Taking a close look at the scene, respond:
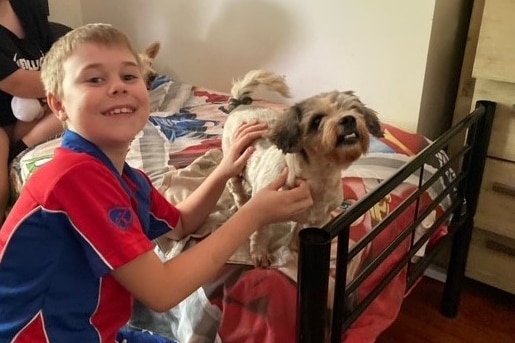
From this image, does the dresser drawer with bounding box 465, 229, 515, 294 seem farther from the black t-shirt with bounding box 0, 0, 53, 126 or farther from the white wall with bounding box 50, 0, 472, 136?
the black t-shirt with bounding box 0, 0, 53, 126

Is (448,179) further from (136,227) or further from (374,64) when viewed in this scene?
(136,227)

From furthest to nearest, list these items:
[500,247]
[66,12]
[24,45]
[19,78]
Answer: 1. [66,12]
2. [24,45]
3. [19,78]
4. [500,247]

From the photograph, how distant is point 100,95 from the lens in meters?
0.87

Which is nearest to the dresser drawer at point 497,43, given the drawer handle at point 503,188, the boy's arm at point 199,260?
the drawer handle at point 503,188

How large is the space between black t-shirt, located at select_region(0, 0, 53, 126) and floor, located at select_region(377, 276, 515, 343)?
1.38 metres

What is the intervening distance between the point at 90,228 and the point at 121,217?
0.15 feet

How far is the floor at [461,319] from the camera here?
1655mm

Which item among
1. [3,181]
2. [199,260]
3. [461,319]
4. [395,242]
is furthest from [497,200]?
[3,181]

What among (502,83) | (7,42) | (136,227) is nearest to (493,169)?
(502,83)

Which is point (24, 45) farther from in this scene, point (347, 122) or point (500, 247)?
point (500, 247)

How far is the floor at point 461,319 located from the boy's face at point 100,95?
1076 millimetres

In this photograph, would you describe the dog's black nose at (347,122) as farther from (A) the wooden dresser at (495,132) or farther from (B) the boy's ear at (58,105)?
(A) the wooden dresser at (495,132)

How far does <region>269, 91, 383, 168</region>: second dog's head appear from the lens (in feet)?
3.34

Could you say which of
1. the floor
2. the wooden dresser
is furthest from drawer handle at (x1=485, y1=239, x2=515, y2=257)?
the floor
